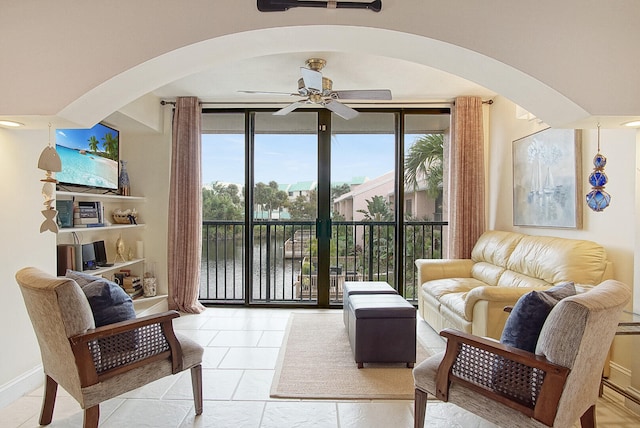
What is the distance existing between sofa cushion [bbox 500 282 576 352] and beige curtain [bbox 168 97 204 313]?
11.4 ft

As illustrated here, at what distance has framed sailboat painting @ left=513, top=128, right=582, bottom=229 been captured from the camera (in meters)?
2.87

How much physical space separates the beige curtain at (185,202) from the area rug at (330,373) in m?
1.52

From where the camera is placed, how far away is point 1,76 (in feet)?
5.62

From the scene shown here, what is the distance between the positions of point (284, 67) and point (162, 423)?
298cm

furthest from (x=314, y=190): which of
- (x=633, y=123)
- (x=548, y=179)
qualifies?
(x=633, y=123)

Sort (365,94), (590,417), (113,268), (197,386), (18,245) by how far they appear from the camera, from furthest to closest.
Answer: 1. (113,268)
2. (365,94)
3. (18,245)
4. (197,386)
5. (590,417)

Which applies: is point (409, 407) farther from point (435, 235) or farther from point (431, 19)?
point (435, 235)

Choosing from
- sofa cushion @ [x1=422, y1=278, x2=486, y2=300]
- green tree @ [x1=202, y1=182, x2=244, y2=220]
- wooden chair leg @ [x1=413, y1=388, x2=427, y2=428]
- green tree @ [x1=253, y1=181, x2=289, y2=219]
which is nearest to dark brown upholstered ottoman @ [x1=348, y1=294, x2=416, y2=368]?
sofa cushion @ [x1=422, y1=278, x2=486, y2=300]

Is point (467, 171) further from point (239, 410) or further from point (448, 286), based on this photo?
point (239, 410)

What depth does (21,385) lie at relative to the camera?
7.44 ft

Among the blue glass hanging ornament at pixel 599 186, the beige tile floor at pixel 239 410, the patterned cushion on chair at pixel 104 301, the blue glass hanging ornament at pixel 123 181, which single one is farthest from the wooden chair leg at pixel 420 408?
the blue glass hanging ornament at pixel 123 181

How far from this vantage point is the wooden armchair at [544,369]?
1399 mm

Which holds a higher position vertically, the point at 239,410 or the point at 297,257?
the point at 297,257

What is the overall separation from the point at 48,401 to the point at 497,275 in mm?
3573
